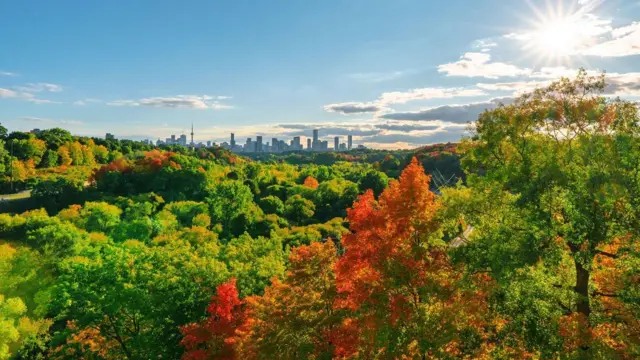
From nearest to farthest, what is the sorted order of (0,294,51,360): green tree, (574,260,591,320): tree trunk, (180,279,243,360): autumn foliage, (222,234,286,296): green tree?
(574,260,591,320): tree trunk
(180,279,243,360): autumn foliage
(0,294,51,360): green tree
(222,234,286,296): green tree

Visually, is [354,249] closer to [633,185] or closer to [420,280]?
[420,280]

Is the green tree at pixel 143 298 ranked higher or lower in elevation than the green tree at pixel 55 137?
lower

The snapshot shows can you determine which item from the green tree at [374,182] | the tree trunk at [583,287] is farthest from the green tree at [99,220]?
the tree trunk at [583,287]

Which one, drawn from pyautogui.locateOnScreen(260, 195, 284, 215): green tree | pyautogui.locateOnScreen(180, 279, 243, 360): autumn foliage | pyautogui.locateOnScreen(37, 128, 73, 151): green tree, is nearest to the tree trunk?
pyautogui.locateOnScreen(180, 279, 243, 360): autumn foliage

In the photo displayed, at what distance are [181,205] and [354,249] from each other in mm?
59743

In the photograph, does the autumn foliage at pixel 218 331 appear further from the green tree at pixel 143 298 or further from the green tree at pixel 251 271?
the green tree at pixel 251 271

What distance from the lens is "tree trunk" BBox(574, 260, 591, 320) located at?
13352mm

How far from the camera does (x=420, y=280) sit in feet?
49.2

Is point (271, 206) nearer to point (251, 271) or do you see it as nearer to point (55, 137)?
point (251, 271)

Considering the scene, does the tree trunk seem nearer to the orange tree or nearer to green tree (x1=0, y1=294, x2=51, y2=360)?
the orange tree

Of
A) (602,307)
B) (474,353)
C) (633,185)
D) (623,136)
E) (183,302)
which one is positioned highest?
(623,136)

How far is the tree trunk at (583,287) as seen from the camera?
1335 centimetres

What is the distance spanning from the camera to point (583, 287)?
1366cm

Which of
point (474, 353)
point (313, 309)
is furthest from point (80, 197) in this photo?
point (474, 353)
